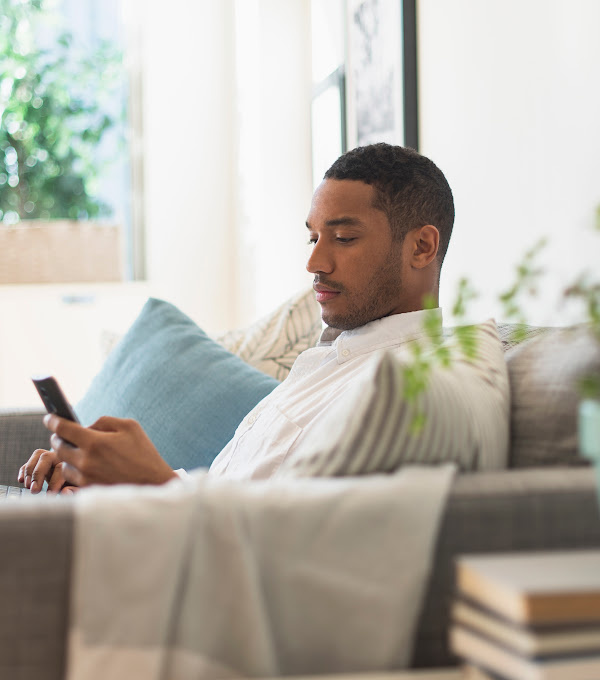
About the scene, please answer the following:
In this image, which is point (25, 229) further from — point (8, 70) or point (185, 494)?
point (185, 494)

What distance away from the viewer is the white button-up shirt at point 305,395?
1.28m

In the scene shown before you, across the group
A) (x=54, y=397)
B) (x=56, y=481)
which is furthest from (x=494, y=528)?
(x=56, y=481)

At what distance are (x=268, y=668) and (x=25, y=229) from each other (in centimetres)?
342

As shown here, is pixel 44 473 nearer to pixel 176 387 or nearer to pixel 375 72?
pixel 176 387

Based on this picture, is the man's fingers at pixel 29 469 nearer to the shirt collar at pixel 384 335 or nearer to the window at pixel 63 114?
the shirt collar at pixel 384 335

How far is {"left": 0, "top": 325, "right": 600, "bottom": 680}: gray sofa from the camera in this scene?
28.8 inches

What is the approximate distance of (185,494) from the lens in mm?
765

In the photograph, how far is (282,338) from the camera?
6.61 feet

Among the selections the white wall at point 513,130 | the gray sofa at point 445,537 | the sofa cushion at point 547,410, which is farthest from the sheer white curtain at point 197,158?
the gray sofa at point 445,537

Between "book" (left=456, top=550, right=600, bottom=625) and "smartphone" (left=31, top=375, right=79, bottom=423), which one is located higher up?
"smartphone" (left=31, top=375, right=79, bottom=423)

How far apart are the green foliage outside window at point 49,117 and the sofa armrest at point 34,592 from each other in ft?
13.3

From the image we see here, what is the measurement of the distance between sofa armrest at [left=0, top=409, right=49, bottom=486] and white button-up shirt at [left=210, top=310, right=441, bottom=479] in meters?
0.66

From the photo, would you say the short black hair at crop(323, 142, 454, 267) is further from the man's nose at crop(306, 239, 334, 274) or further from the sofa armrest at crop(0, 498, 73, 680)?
the sofa armrest at crop(0, 498, 73, 680)

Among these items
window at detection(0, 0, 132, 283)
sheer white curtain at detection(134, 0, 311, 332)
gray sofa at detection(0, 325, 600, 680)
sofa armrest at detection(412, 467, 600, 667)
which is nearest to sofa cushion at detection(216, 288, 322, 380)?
gray sofa at detection(0, 325, 600, 680)
